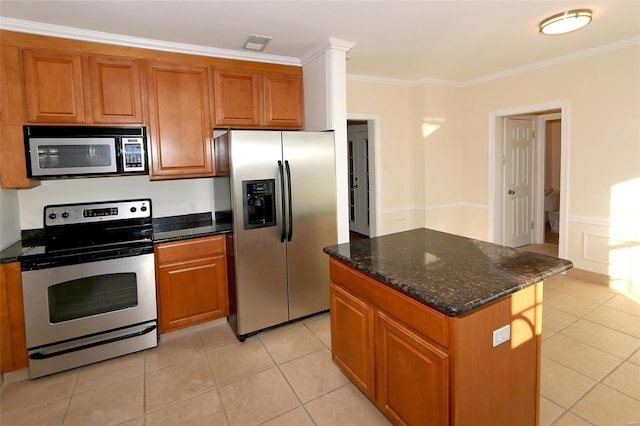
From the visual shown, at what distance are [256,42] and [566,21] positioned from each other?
2.52 meters

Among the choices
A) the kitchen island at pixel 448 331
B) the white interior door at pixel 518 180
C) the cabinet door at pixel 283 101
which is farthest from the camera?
the white interior door at pixel 518 180

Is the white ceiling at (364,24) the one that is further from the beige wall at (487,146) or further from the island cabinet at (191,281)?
the island cabinet at (191,281)

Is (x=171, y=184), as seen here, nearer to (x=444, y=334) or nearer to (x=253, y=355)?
(x=253, y=355)

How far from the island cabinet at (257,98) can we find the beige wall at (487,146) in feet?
3.34

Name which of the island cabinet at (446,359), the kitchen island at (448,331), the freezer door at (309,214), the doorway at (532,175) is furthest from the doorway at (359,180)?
the island cabinet at (446,359)

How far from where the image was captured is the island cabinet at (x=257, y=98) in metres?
3.19

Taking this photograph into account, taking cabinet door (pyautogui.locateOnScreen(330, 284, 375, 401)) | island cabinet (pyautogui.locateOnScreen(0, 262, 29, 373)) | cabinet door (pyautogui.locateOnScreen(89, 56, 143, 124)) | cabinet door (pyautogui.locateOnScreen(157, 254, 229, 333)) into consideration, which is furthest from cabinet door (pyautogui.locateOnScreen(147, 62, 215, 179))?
cabinet door (pyautogui.locateOnScreen(330, 284, 375, 401))

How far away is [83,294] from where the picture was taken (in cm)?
254

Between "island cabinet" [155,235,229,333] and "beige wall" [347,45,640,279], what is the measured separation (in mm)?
2414

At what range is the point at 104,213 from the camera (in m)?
3.02

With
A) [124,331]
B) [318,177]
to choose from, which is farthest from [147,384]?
[318,177]

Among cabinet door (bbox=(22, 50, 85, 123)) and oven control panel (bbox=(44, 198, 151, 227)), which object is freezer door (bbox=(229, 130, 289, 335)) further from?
cabinet door (bbox=(22, 50, 85, 123))

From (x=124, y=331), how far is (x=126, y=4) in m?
2.34

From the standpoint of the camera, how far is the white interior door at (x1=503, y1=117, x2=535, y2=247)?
4.98 meters
